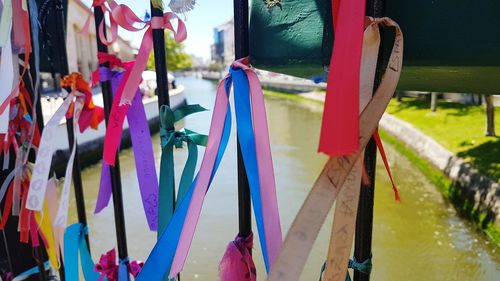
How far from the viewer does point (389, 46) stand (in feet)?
1.85

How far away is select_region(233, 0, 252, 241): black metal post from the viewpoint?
625mm

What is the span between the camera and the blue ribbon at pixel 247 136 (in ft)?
1.98

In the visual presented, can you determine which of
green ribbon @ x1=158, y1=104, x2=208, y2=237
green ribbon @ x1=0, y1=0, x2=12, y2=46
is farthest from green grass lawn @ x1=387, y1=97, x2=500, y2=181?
green ribbon @ x1=0, y1=0, x2=12, y2=46

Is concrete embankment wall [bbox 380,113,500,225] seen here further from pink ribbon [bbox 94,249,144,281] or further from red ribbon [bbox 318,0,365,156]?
red ribbon [bbox 318,0,365,156]

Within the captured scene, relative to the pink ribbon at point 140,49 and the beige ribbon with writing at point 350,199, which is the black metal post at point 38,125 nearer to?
the pink ribbon at point 140,49

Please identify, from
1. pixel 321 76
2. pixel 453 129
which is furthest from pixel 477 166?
pixel 321 76

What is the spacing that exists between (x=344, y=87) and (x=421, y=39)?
0.16 m

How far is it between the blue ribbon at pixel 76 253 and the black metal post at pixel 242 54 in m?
0.48

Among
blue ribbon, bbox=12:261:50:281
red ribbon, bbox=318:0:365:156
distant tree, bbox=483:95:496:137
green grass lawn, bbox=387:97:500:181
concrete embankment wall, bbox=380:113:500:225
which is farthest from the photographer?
distant tree, bbox=483:95:496:137

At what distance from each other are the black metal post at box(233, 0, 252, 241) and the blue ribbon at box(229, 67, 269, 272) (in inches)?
1.0

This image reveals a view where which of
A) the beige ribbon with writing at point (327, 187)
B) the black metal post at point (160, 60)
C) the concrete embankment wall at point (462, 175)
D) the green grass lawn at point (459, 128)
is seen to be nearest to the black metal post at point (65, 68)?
the black metal post at point (160, 60)

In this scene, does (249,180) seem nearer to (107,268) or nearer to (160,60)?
(160,60)

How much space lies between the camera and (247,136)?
2.01 feet

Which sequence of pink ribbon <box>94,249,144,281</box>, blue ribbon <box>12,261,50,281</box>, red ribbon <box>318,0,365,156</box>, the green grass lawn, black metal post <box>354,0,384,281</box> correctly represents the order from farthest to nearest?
the green grass lawn → blue ribbon <box>12,261,50,281</box> → pink ribbon <box>94,249,144,281</box> → black metal post <box>354,0,384,281</box> → red ribbon <box>318,0,365,156</box>
